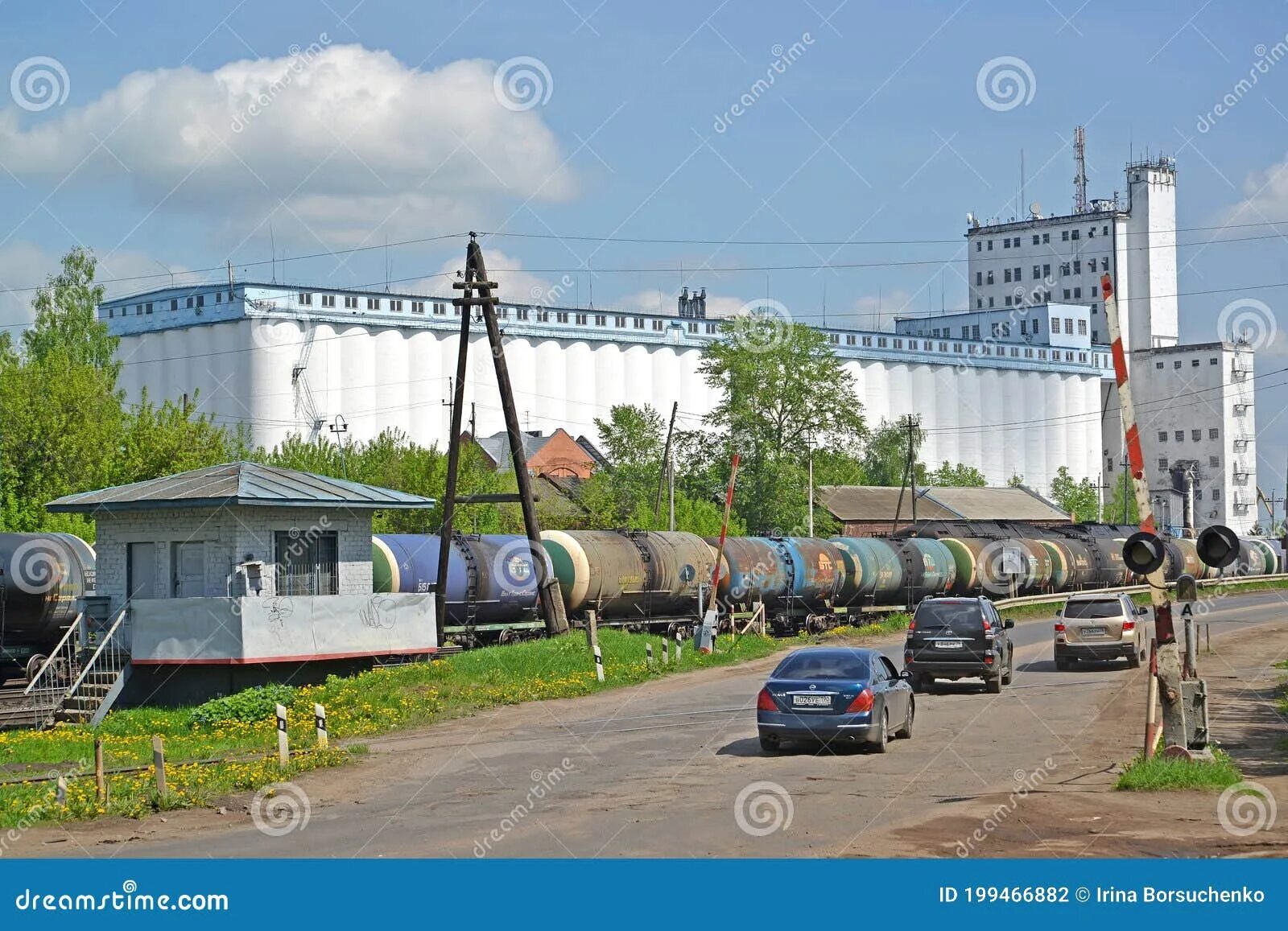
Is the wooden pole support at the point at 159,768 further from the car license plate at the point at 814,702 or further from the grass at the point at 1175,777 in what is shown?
the grass at the point at 1175,777

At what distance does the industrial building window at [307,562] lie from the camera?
97.5 feet

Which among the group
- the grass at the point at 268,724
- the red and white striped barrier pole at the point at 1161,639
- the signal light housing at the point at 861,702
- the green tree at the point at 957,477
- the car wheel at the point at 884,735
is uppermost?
the green tree at the point at 957,477

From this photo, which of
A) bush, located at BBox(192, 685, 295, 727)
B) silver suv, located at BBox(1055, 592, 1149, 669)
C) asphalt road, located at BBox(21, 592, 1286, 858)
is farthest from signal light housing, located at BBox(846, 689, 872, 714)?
silver suv, located at BBox(1055, 592, 1149, 669)

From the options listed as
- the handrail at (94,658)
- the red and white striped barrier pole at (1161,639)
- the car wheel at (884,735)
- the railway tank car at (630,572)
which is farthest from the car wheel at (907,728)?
the railway tank car at (630,572)

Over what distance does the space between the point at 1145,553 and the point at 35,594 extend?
74.8 feet

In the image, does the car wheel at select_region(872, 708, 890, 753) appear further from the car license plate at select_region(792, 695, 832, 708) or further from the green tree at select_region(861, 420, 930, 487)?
the green tree at select_region(861, 420, 930, 487)

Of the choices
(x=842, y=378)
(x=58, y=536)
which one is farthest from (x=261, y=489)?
(x=842, y=378)

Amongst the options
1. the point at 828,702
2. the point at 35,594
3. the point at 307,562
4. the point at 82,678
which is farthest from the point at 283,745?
the point at 35,594

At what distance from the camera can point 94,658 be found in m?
28.1

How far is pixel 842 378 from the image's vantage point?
280 ft

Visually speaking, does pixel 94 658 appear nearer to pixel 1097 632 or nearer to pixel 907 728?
pixel 907 728

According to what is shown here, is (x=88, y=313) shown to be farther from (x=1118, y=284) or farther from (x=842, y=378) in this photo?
(x=1118, y=284)

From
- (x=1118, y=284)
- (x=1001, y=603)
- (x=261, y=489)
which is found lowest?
(x=1001, y=603)

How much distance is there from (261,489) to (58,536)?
18.7 ft
